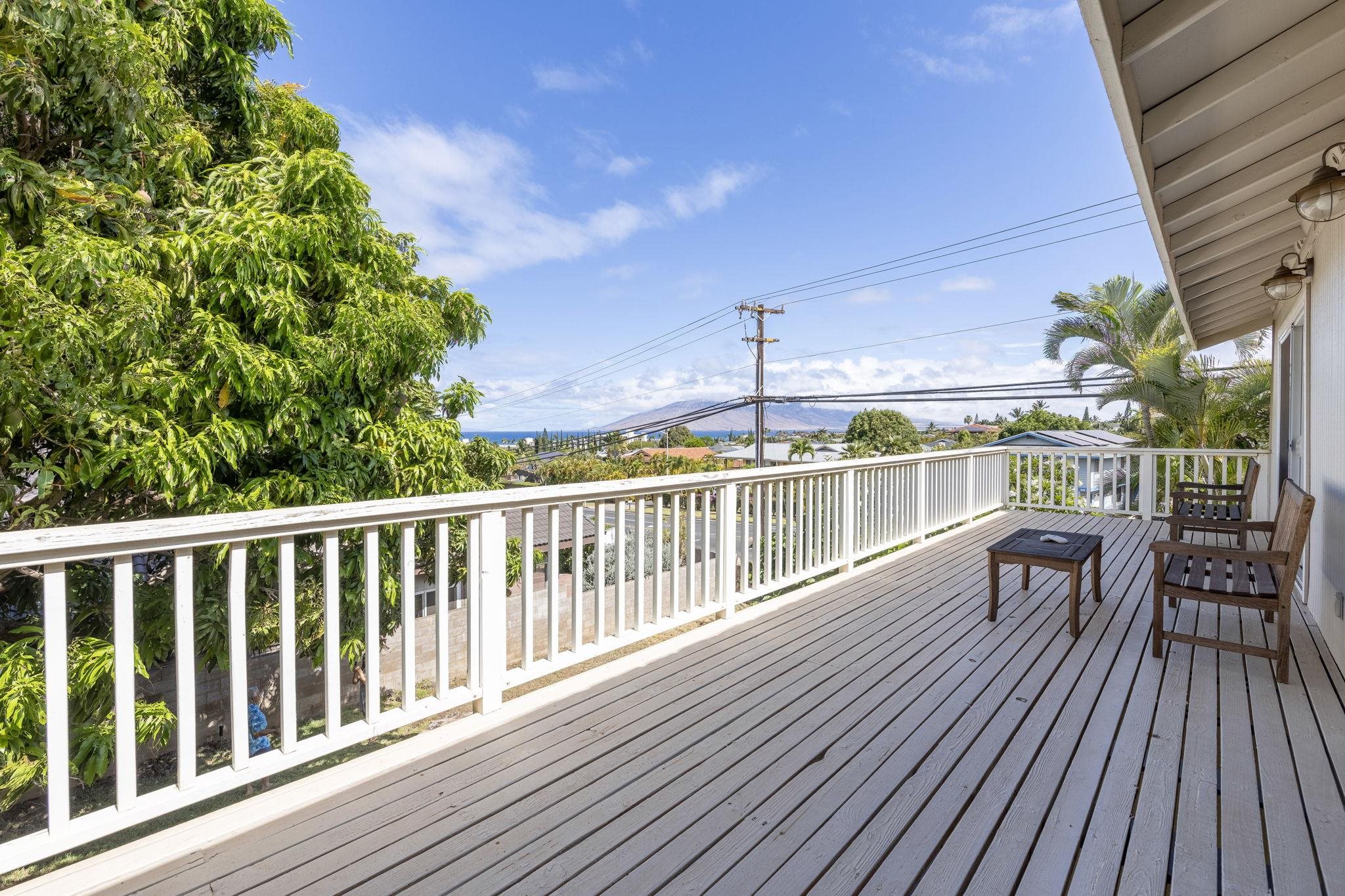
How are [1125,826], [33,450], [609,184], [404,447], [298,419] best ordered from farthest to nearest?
1. [609,184]
2. [404,447]
3. [298,419]
4. [33,450]
5. [1125,826]

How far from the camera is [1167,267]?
3924 millimetres

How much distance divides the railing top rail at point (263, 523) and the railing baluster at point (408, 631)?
0.28 feet

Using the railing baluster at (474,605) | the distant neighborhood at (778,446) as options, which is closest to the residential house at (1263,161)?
the railing baluster at (474,605)

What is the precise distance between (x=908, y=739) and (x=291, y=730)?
6.39 feet

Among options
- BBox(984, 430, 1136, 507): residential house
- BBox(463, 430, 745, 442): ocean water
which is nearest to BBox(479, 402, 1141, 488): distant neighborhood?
BBox(463, 430, 745, 442): ocean water

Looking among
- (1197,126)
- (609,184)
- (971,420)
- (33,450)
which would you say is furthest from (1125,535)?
(971,420)

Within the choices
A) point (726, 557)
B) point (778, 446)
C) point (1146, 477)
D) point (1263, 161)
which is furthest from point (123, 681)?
point (778, 446)

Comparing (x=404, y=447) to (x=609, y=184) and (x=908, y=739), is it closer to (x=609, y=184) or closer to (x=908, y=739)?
(x=908, y=739)

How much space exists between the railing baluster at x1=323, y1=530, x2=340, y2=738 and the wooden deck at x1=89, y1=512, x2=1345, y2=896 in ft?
0.75

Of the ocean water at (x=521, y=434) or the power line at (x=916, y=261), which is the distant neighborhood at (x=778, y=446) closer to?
the ocean water at (x=521, y=434)

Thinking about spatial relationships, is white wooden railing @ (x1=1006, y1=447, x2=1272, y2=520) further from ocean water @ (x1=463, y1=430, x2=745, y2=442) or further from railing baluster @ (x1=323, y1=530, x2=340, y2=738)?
railing baluster @ (x1=323, y1=530, x2=340, y2=738)

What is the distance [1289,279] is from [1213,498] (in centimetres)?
219

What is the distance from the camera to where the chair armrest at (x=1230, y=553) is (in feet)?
8.56

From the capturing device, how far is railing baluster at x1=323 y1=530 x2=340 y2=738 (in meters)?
1.81
